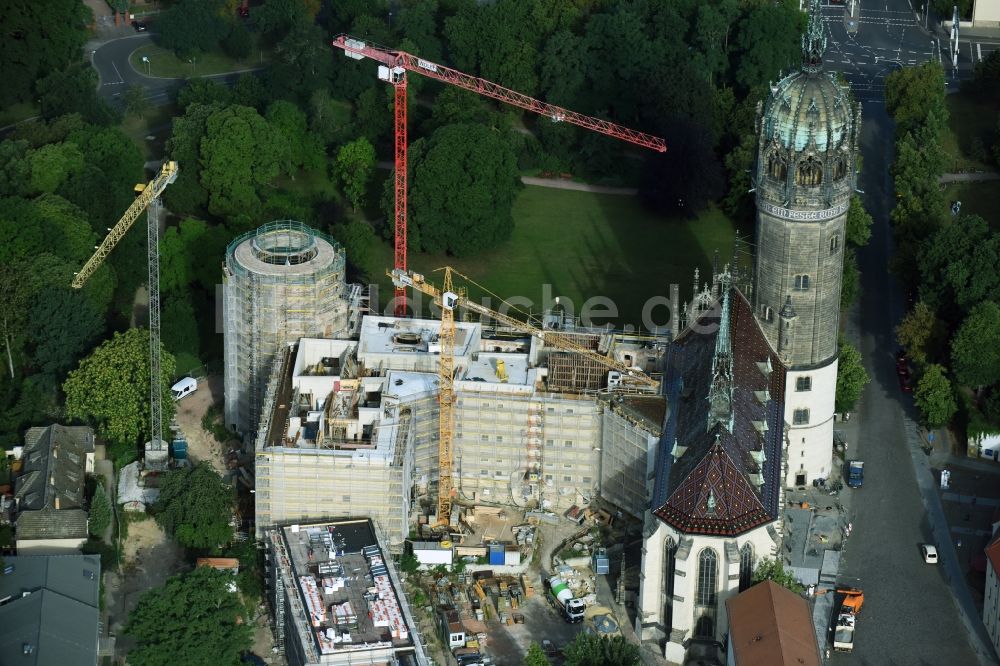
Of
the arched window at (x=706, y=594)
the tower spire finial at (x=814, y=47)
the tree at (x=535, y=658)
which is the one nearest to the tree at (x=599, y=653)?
the tree at (x=535, y=658)

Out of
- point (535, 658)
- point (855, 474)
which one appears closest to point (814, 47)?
point (855, 474)

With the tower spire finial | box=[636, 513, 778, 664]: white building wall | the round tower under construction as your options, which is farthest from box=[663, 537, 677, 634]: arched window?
the tower spire finial

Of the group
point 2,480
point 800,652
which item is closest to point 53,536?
point 2,480

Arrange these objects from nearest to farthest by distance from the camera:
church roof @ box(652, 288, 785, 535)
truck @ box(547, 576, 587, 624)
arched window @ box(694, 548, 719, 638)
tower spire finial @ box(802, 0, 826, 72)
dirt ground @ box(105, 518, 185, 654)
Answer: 1. church roof @ box(652, 288, 785, 535)
2. arched window @ box(694, 548, 719, 638)
3. truck @ box(547, 576, 587, 624)
4. tower spire finial @ box(802, 0, 826, 72)
5. dirt ground @ box(105, 518, 185, 654)

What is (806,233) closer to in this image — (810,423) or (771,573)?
(810,423)

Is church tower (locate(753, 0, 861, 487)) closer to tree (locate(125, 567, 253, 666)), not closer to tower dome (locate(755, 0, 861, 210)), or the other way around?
tower dome (locate(755, 0, 861, 210))
